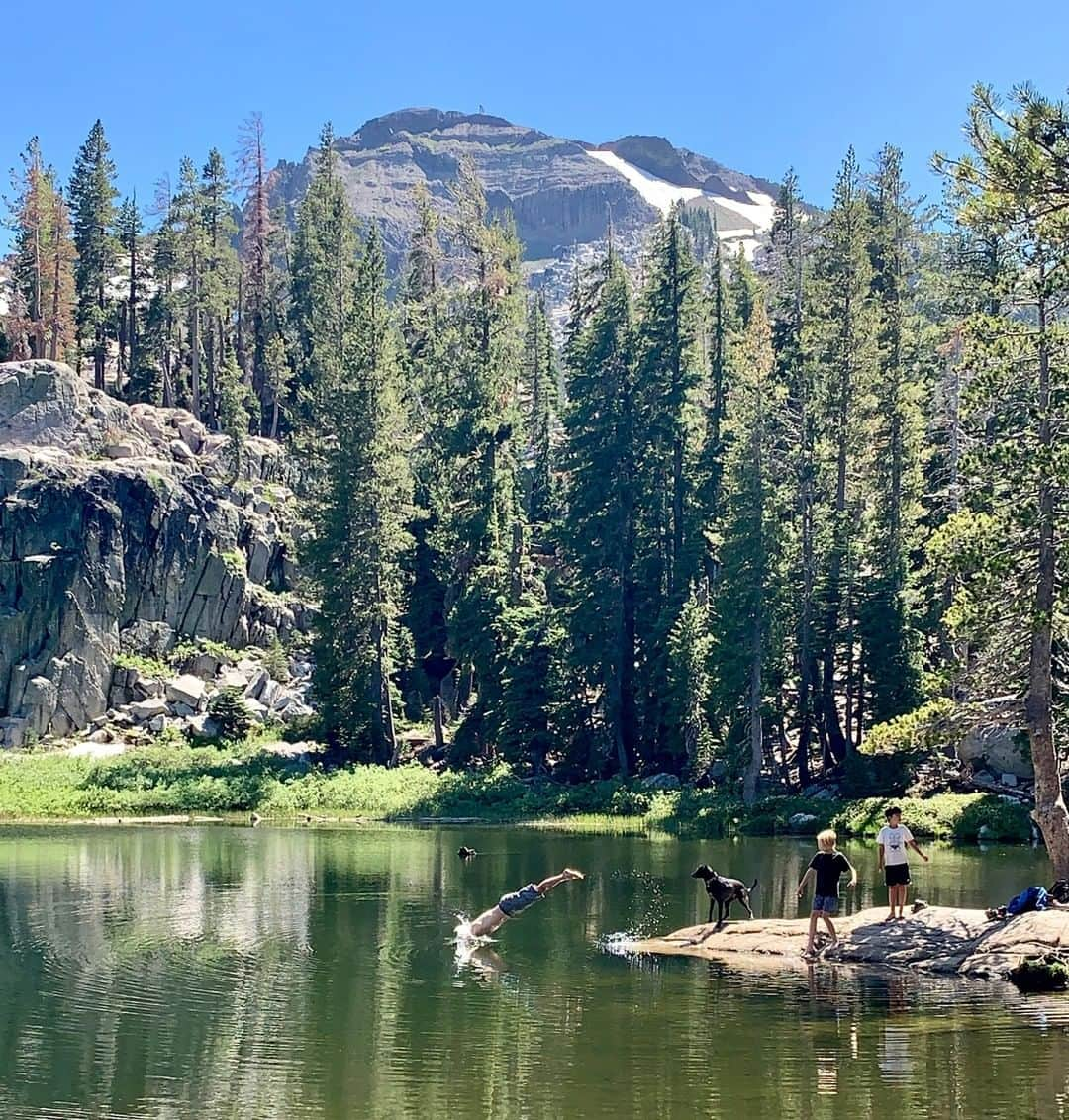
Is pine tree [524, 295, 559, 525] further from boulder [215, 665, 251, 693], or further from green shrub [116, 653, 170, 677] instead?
green shrub [116, 653, 170, 677]

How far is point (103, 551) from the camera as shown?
212 ft

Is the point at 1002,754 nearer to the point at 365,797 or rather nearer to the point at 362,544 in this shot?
the point at 365,797

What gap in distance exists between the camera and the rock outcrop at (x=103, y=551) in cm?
6200

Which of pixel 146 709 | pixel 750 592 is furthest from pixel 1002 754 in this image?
pixel 146 709

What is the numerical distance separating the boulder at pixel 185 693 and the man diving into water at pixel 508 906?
4404 cm

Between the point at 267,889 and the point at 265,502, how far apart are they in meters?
49.2

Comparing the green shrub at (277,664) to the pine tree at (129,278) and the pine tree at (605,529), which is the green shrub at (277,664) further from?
the pine tree at (129,278)

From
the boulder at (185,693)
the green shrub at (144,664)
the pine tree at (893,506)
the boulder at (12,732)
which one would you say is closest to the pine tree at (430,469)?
the boulder at (185,693)

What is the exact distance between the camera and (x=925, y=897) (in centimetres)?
2581

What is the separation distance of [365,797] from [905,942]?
3510 cm

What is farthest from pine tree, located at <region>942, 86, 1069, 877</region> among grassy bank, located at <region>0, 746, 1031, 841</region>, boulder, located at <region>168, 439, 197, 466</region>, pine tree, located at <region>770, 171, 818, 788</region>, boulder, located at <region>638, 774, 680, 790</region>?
boulder, located at <region>168, 439, 197, 466</region>

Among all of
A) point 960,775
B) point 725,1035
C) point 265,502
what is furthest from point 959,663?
point 265,502

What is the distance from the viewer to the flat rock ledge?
59.9 feet

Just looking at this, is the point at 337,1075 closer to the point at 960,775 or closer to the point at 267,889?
the point at 267,889
